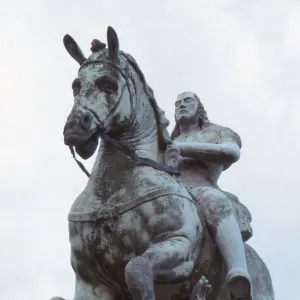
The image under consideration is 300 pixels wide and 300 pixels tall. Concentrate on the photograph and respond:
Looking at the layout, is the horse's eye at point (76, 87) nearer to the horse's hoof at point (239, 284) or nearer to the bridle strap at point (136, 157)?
the bridle strap at point (136, 157)

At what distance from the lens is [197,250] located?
7602 millimetres

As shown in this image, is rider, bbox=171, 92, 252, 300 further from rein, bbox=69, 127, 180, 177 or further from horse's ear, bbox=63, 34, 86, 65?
horse's ear, bbox=63, 34, 86, 65

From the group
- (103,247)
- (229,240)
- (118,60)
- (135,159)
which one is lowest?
(103,247)

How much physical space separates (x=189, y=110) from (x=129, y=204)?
194 centimetres

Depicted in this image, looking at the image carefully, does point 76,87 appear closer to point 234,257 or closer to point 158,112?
point 158,112

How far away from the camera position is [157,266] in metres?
7.03

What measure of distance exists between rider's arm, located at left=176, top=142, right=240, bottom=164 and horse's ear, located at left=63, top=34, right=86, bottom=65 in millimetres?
1106

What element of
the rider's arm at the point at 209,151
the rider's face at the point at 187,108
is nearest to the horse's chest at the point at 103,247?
the rider's arm at the point at 209,151

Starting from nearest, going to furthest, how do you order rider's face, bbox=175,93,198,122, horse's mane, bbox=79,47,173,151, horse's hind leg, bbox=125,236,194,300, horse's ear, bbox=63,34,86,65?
horse's hind leg, bbox=125,236,194,300 < horse's mane, bbox=79,47,173,151 < horse's ear, bbox=63,34,86,65 < rider's face, bbox=175,93,198,122

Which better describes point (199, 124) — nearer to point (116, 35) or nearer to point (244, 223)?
point (244, 223)

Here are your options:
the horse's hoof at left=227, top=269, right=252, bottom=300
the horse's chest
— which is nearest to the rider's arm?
the horse's hoof at left=227, top=269, right=252, bottom=300

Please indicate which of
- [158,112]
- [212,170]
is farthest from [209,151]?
[158,112]

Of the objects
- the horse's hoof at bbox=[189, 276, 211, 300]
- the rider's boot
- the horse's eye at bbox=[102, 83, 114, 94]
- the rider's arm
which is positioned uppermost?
the horse's eye at bbox=[102, 83, 114, 94]

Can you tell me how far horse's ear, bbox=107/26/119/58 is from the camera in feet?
24.9
